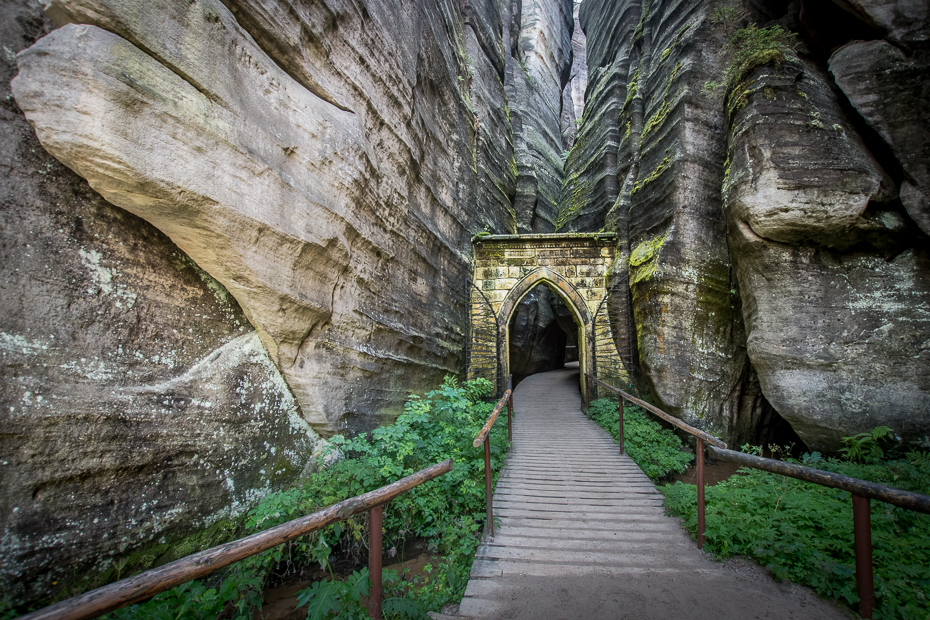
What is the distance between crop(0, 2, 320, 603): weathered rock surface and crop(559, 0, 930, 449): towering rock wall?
6826mm

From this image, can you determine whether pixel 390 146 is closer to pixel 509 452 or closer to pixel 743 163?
pixel 509 452

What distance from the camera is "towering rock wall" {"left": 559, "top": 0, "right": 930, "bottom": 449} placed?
478 centimetres

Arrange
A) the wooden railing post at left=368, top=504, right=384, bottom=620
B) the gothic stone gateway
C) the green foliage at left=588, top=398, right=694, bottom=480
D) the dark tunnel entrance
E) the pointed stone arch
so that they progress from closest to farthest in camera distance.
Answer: the wooden railing post at left=368, top=504, right=384, bottom=620 < the green foliage at left=588, top=398, right=694, bottom=480 < the gothic stone gateway < the pointed stone arch < the dark tunnel entrance

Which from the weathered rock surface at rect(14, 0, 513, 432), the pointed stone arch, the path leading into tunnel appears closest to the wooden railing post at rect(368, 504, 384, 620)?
the path leading into tunnel

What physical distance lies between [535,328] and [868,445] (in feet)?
37.4

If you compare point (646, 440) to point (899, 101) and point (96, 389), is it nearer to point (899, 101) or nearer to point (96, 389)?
point (899, 101)

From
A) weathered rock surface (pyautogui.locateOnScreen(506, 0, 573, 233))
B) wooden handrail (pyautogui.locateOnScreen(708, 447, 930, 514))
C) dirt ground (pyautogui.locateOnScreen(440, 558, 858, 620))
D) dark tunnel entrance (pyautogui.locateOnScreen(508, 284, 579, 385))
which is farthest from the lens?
dark tunnel entrance (pyautogui.locateOnScreen(508, 284, 579, 385))

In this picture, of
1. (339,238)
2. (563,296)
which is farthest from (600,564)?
(563,296)

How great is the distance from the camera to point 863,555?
194 cm

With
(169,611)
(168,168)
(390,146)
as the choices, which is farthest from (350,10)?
(169,611)

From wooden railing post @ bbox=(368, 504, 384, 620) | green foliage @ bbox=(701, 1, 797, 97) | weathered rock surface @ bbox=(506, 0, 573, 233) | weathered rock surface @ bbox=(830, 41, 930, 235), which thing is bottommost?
wooden railing post @ bbox=(368, 504, 384, 620)

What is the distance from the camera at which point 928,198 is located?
456 cm

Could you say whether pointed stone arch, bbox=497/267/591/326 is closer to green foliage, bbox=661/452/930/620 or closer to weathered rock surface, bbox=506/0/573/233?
weathered rock surface, bbox=506/0/573/233

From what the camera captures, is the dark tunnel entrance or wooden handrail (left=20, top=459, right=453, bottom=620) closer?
wooden handrail (left=20, top=459, right=453, bottom=620)
